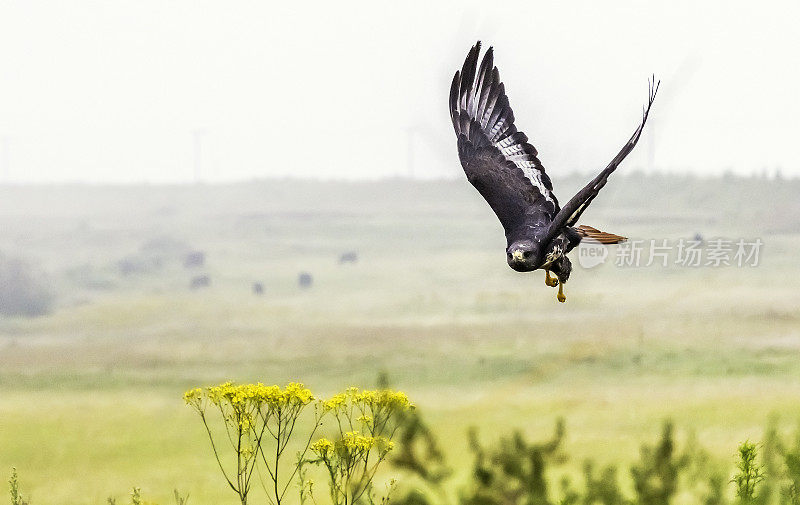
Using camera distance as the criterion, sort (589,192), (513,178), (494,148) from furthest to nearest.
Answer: (494,148) → (513,178) → (589,192)

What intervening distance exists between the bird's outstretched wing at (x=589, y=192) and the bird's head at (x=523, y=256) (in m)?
0.21

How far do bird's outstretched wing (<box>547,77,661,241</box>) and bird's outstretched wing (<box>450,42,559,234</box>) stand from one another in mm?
838

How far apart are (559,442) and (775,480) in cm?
229

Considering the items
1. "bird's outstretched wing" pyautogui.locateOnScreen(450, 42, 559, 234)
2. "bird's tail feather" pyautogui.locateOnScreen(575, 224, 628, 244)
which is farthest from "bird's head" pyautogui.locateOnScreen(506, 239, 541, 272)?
"bird's outstretched wing" pyautogui.locateOnScreen(450, 42, 559, 234)

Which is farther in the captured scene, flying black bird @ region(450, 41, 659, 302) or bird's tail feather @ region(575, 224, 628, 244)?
bird's tail feather @ region(575, 224, 628, 244)

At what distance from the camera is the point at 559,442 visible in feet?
40.8

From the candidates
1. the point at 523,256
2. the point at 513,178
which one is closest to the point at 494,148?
the point at 513,178

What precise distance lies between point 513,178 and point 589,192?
1.51 meters

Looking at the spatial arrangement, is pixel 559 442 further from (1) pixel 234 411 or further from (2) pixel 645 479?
(1) pixel 234 411

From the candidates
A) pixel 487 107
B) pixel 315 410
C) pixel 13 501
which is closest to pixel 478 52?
pixel 487 107

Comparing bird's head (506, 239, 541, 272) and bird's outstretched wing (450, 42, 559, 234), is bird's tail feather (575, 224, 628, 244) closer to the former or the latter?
bird's outstretched wing (450, 42, 559, 234)

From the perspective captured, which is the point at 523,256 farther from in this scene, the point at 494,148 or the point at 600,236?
the point at 494,148

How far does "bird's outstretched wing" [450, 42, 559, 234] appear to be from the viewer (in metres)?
9.70

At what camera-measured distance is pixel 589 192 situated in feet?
27.9
